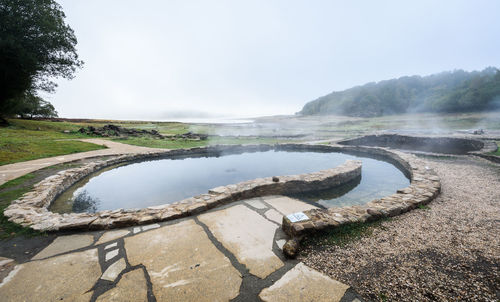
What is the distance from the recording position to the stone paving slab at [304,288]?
1.92 metres

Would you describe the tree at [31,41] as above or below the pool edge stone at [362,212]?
above

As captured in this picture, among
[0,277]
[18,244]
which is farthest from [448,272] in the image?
[18,244]

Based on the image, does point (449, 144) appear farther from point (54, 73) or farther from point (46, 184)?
point (54, 73)

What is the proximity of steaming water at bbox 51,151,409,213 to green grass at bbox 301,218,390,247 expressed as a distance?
1926 millimetres

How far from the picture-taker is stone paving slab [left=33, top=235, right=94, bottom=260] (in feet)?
8.67

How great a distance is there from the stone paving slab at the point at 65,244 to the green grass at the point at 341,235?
3504mm

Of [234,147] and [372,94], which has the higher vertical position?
[372,94]

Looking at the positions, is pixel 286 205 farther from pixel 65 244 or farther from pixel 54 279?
pixel 65 244

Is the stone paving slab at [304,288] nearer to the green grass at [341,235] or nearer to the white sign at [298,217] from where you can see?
the green grass at [341,235]

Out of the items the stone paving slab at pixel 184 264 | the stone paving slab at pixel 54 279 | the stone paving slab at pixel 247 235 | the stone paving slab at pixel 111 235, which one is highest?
the stone paving slab at pixel 54 279

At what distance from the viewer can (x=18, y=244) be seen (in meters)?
2.83

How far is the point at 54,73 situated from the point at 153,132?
9.17 metres

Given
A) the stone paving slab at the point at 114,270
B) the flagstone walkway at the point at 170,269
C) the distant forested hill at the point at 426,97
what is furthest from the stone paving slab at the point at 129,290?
the distant forested hill at the point at 426,97

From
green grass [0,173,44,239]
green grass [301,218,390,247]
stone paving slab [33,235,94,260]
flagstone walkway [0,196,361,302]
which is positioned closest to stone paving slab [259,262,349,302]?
flagstone walkway [0,196,361,302]
